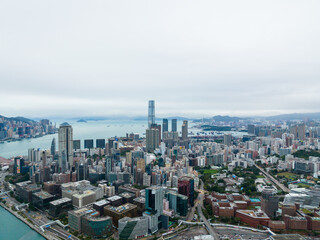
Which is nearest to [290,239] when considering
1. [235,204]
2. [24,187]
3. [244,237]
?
[244,237]

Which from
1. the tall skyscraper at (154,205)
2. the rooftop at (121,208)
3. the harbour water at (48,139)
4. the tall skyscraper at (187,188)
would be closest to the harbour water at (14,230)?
the rooftop at (121,208)

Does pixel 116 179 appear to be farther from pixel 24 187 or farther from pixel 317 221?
pixel 317 221

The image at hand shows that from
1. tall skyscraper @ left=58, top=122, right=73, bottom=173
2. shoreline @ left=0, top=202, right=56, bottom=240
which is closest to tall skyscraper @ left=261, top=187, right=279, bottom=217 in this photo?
shoreline @ left=0, top=202, right=56, bottom=240

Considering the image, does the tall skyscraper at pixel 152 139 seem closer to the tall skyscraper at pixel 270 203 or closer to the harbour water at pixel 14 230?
the harbour water at pixel 14 230

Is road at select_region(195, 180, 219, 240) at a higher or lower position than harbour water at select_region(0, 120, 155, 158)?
lower

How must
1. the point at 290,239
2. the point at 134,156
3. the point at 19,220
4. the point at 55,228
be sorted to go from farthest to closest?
the point at 134,156, the point at 19,220, the point at 55,228, the point at 290,239

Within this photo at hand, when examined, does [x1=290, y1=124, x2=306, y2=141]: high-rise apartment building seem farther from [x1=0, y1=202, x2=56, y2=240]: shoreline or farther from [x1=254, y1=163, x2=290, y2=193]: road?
[x1=0, y1=202, x2=56, y2=240]: shoreline

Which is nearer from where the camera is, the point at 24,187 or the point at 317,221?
the point at 317,221

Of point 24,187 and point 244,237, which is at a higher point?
point 24,187
